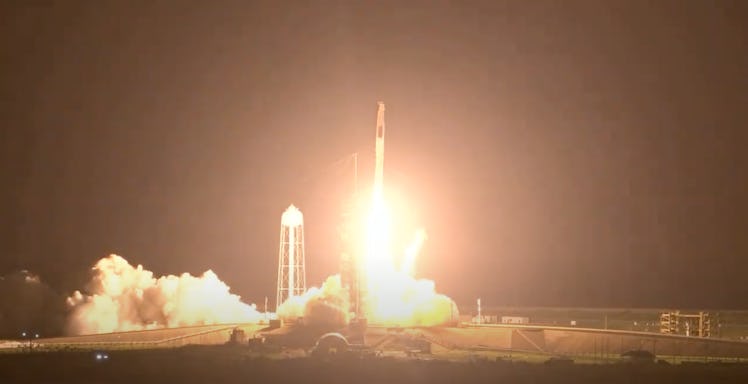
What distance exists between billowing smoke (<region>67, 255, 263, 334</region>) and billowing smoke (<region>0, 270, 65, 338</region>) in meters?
1.81

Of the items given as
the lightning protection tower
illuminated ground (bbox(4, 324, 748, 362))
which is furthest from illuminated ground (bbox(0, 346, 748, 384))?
the lightning protection tower

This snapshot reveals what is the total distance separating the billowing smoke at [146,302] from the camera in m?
85.1

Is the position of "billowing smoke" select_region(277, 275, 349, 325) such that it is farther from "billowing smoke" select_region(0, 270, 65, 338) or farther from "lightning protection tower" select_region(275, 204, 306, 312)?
"billowing smoke" select_region(0, 270, 65, 338)

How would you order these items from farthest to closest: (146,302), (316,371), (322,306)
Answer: (146,302) → (322,306) → (316,371)

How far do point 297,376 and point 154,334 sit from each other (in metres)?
27.6

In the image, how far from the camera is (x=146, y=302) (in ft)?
287

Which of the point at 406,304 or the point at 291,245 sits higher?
the point at 291,245

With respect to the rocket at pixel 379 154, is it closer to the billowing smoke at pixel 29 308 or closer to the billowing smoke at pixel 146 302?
the billowing smoke at pixel 146 302

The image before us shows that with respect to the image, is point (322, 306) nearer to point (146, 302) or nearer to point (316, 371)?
point (146, 302)

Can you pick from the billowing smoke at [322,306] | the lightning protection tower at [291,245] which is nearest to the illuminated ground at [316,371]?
the billowing smoke at [322,306]

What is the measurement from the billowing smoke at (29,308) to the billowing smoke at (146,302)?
5.93 ft

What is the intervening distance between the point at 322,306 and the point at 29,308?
27.0 m

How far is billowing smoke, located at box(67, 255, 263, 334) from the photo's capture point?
8506 centimetres

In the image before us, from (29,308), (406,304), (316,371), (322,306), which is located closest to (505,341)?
(406,304)
